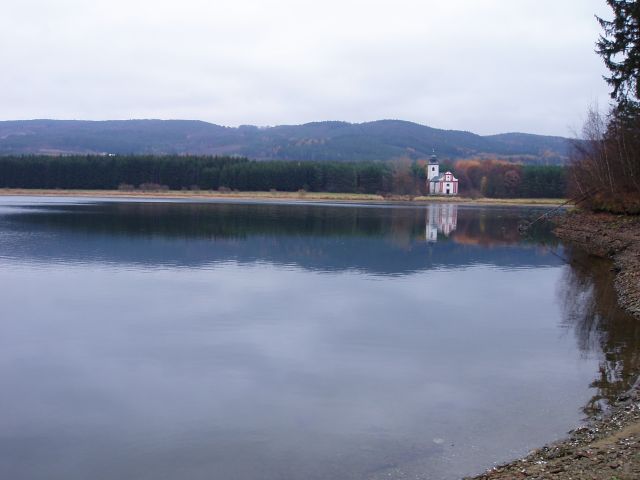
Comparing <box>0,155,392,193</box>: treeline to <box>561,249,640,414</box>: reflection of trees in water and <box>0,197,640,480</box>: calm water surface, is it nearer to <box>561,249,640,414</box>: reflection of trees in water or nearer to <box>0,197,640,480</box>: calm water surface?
<box>0,197,640,480</box>: calm water surface

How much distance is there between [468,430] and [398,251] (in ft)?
81.5

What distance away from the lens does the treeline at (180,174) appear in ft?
397

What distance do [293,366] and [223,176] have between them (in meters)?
114

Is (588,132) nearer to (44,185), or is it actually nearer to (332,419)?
(332,419)

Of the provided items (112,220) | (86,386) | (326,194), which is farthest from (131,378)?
(326,194)

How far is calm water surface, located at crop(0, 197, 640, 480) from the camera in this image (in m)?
8.65

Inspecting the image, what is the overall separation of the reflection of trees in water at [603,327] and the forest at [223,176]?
98.4 m

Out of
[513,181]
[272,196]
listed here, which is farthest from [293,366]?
[513,181]

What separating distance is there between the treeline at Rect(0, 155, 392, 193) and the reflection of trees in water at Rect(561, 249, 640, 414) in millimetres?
99991

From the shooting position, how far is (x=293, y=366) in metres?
12.7

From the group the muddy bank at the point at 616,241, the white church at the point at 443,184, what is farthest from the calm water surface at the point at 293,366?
the white church at the point at 443,184

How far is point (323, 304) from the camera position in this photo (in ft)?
62.4

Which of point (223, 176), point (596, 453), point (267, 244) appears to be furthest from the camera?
point (223, 176)

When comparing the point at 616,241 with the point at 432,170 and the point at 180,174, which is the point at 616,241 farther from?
the point at 432,170
